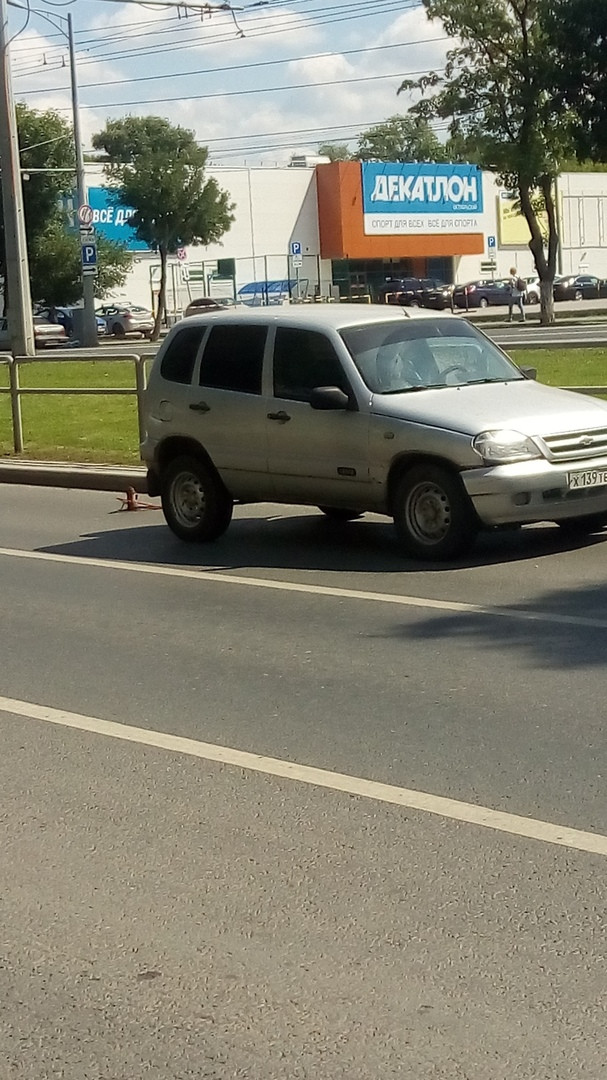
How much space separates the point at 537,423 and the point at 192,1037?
6940mm

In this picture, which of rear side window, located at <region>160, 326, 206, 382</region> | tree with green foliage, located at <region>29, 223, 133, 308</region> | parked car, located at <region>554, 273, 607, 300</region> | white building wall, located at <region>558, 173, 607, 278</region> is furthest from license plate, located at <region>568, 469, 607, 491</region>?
white building wall, located at <region>558, 173, 607, 278</region>

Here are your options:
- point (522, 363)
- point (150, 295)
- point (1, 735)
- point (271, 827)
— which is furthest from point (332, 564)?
point (150, 295)

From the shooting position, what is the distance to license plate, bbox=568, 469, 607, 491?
10148 mm

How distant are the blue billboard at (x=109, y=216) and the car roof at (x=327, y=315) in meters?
58.1

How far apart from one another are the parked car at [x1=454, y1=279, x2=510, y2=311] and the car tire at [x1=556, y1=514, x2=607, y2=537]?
2236 inches

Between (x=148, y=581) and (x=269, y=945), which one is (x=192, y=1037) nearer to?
(x=269, y=945)

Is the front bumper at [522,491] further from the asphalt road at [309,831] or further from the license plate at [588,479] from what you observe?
the asphalt road at [309,831]

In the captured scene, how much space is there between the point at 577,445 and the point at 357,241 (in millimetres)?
66908

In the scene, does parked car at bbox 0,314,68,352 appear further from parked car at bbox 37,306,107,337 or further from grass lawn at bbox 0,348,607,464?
grass lawn at bbox 0,348,607,464

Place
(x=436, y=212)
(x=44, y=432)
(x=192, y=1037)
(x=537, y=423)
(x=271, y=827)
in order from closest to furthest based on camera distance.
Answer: (x=192, y=1037)
(x=271, y=827)
(x=537, y=423)
(x=44, y=432)
(x=436, y=212)

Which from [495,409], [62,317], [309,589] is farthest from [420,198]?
[309,589]

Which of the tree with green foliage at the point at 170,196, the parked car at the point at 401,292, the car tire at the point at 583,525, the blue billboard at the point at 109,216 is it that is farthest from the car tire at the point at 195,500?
the blue billboard at the point at 109,216

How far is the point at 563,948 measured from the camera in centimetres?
423

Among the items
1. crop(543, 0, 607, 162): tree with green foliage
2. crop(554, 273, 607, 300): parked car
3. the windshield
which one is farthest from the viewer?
crop(554, 273, 607, 300): parked car
